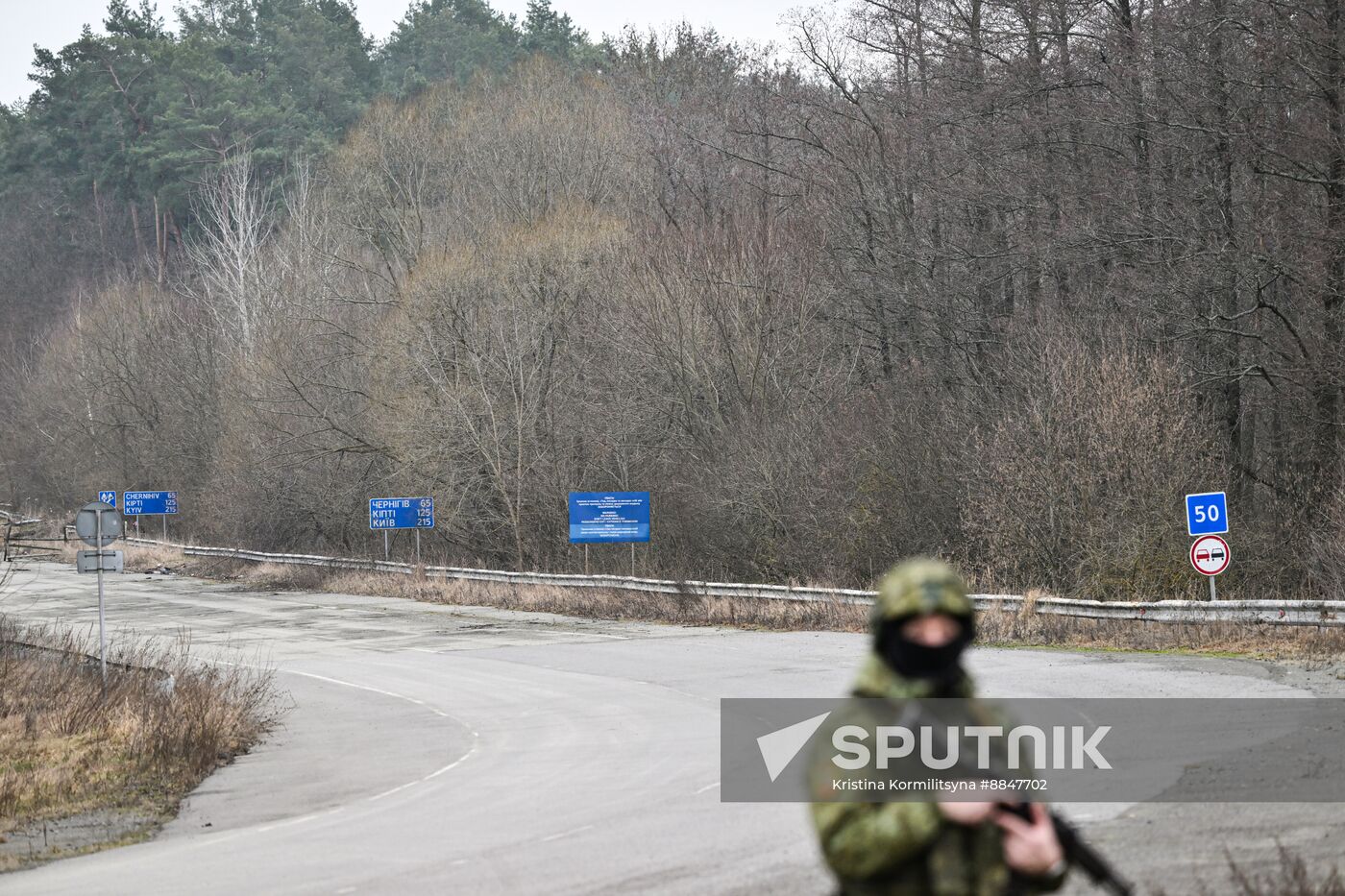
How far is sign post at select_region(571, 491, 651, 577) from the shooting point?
38125mm

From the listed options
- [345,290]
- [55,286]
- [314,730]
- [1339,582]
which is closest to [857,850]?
[314,730]

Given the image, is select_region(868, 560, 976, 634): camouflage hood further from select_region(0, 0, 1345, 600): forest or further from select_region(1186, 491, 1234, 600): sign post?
select_region(0, 0, 1345, 600): forest

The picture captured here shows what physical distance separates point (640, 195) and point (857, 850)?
48665 mm

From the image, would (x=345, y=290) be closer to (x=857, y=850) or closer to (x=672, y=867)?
(x=672, y=867)

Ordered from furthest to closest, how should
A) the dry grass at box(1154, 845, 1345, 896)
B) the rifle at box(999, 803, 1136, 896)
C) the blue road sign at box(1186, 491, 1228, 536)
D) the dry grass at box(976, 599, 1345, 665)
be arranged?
the blue road sign at box(1186, 491, 1228, 536) < the dry grass at box(976, 599, 1345, 665) < the dry grass at box(1154, 845, 1345, 896) < the rifle at box(999, 803, 1136, 896)

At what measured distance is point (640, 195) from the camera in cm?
5131

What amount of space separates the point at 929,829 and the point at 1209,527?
20512 mm


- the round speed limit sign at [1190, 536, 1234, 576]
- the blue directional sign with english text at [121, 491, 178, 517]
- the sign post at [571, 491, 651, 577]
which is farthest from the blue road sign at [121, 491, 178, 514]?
the round speed limit sign at [1190, 536, 1234, 576]

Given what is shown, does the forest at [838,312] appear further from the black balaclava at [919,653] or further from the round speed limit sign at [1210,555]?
the black balaclava at [919,653]

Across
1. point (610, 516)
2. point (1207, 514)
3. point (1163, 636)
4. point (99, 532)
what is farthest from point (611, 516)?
point (1207, 514)

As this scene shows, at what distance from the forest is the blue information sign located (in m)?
1.61

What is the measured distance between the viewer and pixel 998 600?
87.8 feet

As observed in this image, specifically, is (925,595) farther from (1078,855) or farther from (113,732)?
(113,732)

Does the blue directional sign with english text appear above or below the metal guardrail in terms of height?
above
